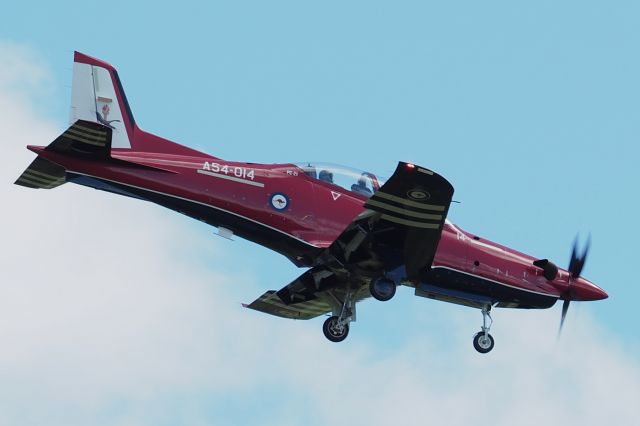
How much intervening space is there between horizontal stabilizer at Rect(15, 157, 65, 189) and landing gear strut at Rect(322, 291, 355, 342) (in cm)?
651

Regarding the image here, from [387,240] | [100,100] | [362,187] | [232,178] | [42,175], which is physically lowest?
[387,240]

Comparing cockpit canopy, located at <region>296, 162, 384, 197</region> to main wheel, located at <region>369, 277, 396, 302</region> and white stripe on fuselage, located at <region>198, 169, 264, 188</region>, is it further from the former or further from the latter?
main wheel, located at <region>369, 277, 396, 302</region>

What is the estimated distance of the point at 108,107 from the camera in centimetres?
2769

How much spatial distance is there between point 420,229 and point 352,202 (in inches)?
72.6

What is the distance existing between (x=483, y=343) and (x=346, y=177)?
15.8 feet

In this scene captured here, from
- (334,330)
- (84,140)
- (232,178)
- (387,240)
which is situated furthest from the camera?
(334,330)

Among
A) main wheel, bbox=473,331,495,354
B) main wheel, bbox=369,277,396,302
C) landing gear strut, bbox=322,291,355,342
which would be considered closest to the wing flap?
landing gear strut, bbox=322,291,355,342

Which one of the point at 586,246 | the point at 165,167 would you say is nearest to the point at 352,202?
the point at 165,167

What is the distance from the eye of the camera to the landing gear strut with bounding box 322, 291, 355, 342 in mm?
28562

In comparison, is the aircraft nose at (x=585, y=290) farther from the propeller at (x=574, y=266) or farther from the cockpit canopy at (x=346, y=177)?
the cockpit canopy at (x=346, y=177)

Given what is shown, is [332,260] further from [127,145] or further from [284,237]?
[127,145]

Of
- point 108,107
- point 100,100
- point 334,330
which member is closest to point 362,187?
point 334,330

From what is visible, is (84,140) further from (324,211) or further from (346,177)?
(346,177)

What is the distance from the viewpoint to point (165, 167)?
86.3 ft
